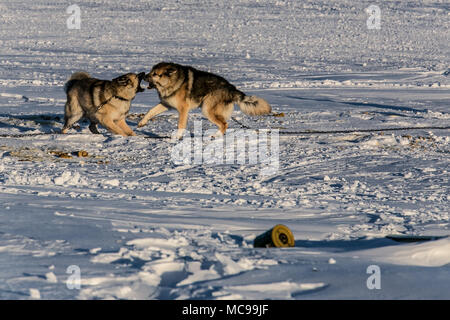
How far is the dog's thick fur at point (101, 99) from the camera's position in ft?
28.1

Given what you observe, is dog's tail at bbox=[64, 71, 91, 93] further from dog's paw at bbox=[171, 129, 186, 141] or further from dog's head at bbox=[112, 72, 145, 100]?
dog's paw at bbox=[171, 129, 186, 141]

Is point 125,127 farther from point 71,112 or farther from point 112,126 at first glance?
point 71,112

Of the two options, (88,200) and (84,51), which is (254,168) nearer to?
(88,200)

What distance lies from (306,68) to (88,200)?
12219mm

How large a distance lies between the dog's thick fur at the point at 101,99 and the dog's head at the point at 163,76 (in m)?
0.21

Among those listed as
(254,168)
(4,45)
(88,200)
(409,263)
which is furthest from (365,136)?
(4,45)

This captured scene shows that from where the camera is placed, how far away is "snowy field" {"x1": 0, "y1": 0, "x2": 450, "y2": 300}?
133 inches

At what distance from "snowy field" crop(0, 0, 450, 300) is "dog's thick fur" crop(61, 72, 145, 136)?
10.2 inches

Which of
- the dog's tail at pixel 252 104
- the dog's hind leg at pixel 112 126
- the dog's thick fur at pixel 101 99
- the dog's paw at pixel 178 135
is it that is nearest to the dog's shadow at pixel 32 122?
the dog's thick fur at pixel 101 99

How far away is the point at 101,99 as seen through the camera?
8.53m

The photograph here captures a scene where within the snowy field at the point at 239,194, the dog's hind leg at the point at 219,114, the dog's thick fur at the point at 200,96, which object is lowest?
the snowy field at the point at 239,194

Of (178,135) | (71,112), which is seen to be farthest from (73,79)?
(178,135)

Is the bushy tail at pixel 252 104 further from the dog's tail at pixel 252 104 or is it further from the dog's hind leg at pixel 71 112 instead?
the dog's hind leg at pixel 71 112

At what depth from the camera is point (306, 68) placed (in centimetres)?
1689
